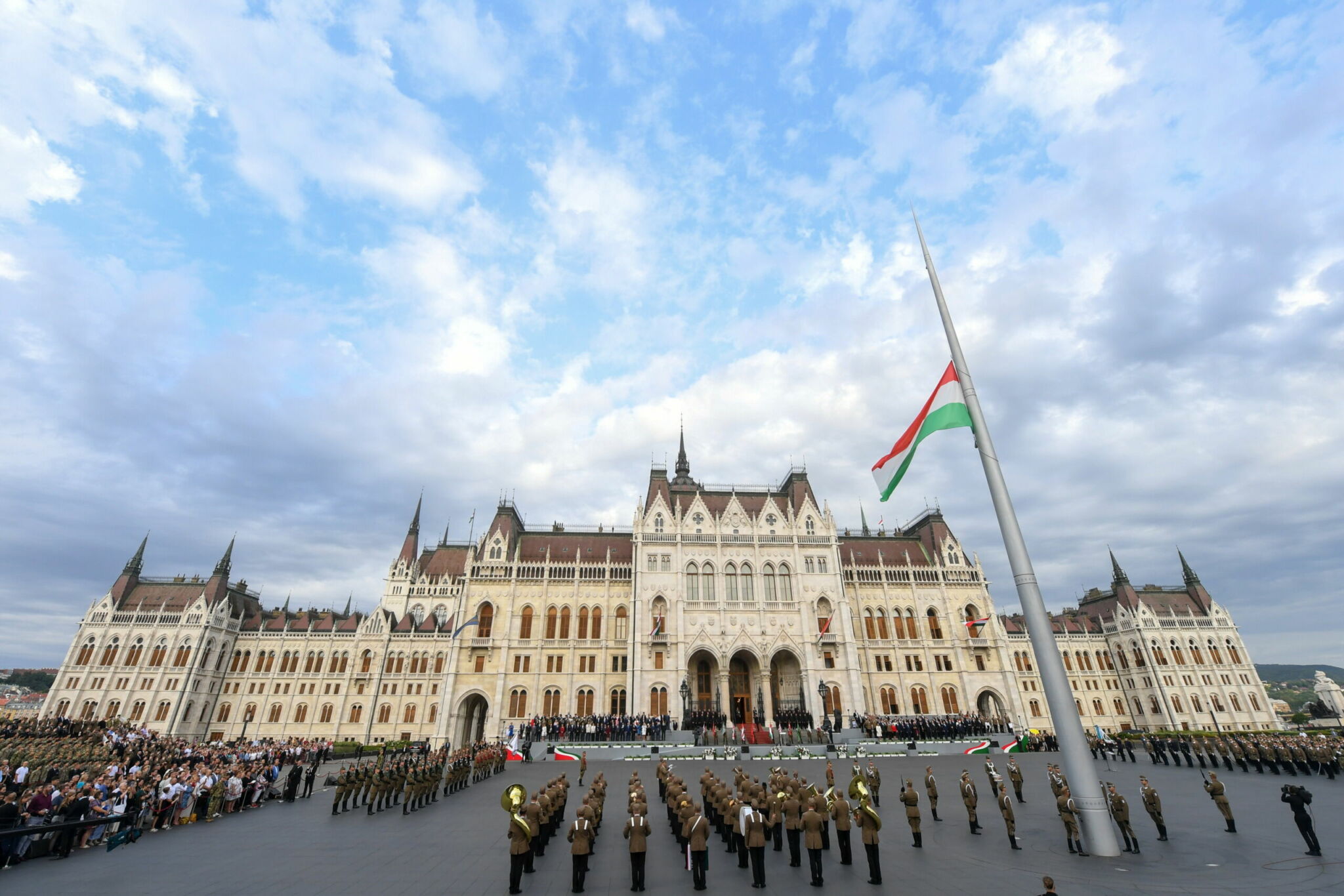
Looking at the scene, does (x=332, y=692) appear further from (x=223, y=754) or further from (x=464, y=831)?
(x=464, y=831)

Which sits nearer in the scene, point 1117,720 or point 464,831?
point 464,831

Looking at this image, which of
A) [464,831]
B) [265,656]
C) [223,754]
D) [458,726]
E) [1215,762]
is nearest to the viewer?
[464,831]

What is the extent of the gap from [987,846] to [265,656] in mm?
68028

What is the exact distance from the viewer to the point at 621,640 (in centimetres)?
4903

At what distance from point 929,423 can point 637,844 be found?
36.1 ft

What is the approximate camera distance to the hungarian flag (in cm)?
1382

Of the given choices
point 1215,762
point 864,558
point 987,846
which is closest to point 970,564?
point 864,558

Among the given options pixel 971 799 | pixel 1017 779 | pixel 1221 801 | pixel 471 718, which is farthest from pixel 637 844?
pixel 471 718

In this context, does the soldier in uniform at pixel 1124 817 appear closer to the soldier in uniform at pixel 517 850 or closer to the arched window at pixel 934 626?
the soldier in uniform at pixel 517 850

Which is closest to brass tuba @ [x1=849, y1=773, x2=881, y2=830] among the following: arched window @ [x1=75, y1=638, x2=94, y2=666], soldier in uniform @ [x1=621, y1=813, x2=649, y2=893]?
soldier in uniform @ [x1=621, y1=813, x2=649, y2=893]

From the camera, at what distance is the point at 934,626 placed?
171ft

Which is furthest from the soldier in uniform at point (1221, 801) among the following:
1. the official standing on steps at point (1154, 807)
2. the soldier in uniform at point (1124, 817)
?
the soldier in uniform at point (1124, 817)

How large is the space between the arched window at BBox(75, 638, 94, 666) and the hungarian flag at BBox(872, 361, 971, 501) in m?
77.2

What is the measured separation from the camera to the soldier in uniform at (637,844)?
10133 millimetres
